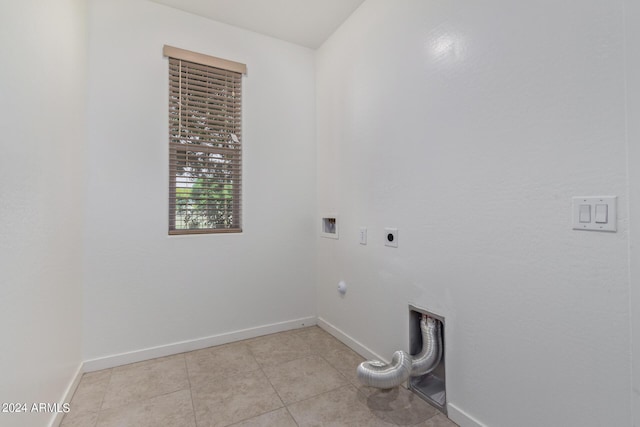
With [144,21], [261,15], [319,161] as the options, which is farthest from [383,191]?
[144,21]

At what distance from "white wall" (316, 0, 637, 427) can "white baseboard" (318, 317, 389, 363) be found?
0.06 meters

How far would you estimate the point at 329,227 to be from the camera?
2727 mm

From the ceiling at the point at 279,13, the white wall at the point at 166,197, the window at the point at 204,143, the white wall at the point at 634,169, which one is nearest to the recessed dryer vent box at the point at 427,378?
the white wall at the point at 634,169

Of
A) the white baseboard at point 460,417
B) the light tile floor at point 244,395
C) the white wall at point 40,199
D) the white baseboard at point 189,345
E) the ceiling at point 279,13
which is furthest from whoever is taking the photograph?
the ceiling at point 279,13

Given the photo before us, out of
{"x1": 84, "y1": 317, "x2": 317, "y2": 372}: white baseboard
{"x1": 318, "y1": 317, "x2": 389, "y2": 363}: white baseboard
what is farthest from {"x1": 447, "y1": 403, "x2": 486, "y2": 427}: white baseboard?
{"x1": 84, "y1": 317, "x2": 317, "y2": 372}: white baseboard

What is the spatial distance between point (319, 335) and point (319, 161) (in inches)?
64.0

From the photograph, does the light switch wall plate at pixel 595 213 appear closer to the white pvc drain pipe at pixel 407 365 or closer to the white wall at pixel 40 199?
the white pvc drain pipe at pixel 407 365

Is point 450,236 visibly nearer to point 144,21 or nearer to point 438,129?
point 438,129

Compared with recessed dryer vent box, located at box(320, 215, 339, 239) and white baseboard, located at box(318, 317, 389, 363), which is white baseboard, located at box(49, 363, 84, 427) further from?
recessed dryer vent box, located at box(320, 215, 339, 239)

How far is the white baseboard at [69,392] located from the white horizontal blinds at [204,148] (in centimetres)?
108

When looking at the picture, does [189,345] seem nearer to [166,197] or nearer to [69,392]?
[69,392]

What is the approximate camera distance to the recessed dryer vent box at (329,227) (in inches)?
A: 102

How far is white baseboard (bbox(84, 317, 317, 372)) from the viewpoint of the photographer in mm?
2084

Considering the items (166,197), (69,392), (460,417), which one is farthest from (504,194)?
(69,392)
